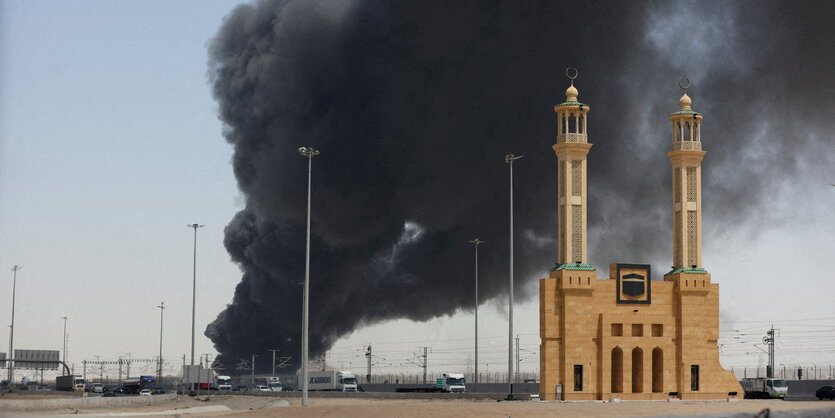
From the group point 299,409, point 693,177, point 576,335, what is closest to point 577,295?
point 576,335

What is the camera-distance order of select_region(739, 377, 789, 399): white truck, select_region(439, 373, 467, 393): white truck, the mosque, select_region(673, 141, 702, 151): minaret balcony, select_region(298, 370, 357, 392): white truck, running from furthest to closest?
1. select_region(298, 370, 357, 392): white truck
2. select_region(439, 373, 467, 393): white truck
3. select_region(739, 377, 789, 399): white truck
4. select_region(673, 141, 702, 151): minaret balcony
5. the mosque

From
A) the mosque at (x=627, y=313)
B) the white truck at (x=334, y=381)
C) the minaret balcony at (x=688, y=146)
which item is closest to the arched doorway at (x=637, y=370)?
the mosque at (x=627, y=313)

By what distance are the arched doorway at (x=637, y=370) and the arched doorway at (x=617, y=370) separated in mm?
1469

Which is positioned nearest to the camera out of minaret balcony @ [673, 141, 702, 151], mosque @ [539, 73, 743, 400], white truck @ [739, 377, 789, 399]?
mosque @ [539, 73, 743, 400]

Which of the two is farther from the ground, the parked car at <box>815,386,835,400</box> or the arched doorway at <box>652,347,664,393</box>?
the arched doorway at <box>652,347,664,393</box>

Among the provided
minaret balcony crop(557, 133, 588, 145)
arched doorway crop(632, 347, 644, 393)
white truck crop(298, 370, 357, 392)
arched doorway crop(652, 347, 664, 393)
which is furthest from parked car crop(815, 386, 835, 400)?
white truck crop(298, 370, 357, 392)

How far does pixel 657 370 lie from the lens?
269ft

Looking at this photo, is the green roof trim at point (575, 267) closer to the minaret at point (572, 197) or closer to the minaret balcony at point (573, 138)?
the minaret at point (572, 197)

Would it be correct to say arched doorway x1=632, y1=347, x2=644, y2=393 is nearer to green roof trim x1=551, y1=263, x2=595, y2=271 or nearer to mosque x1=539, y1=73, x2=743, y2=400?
mosque x1=539, y1=73, x2=743, y2=400

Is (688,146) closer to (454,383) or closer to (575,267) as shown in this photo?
(575,267)

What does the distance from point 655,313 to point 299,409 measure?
34.7 metres

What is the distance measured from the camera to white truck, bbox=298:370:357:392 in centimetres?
12600

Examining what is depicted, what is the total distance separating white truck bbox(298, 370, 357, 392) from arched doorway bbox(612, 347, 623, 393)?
48895 mm

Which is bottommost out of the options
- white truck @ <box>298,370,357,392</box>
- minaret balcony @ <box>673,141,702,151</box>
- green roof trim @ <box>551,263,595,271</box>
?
Answer: white truck @ <box>298,370,357,392</box>
